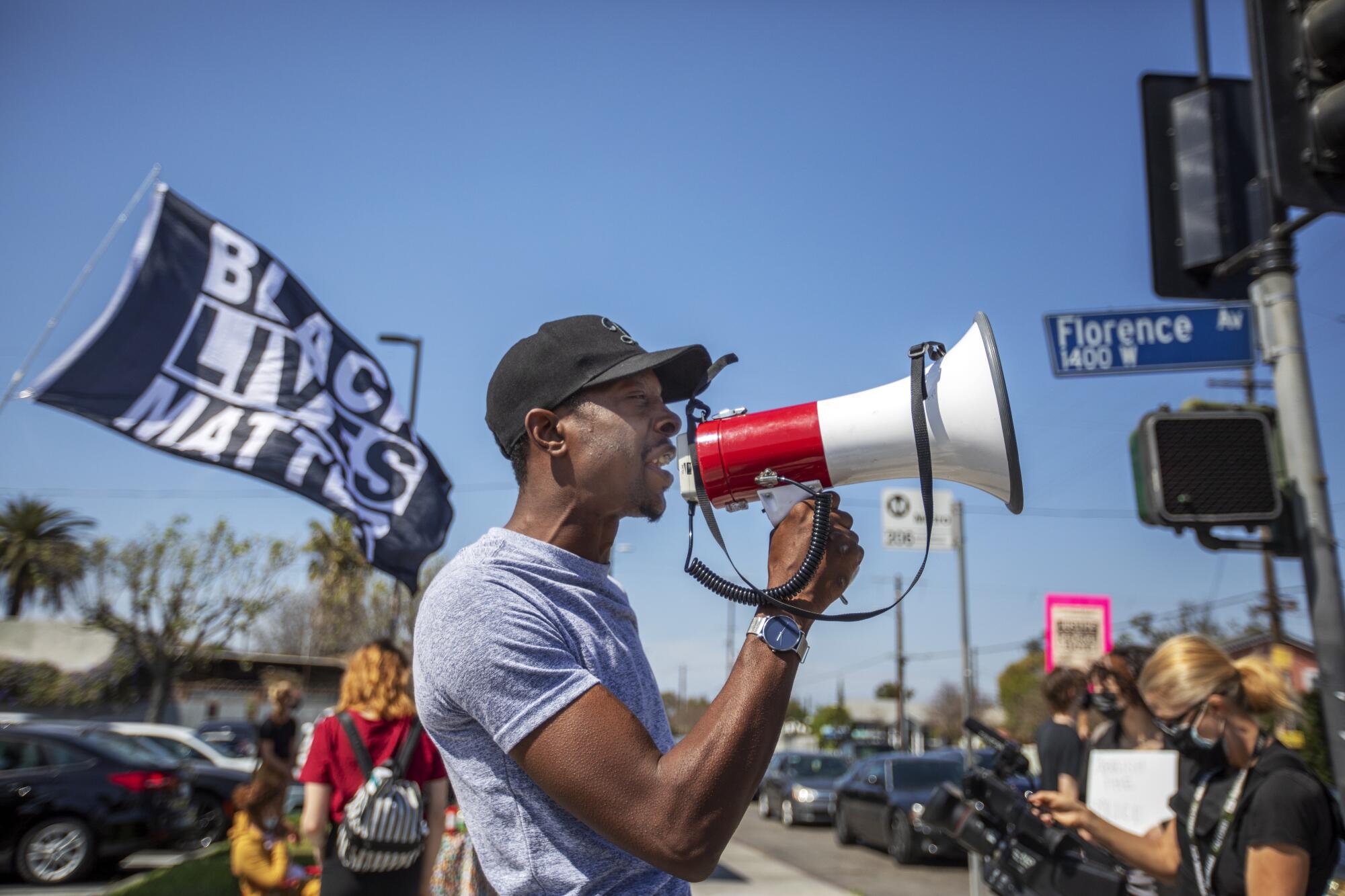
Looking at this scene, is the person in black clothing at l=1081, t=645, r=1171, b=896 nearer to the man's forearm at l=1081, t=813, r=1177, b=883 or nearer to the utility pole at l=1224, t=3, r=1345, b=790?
the man's forearm at l=1081, t=813, r=1177, b=883

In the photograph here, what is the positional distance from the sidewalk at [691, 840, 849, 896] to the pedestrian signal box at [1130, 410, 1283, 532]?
7.00 metres

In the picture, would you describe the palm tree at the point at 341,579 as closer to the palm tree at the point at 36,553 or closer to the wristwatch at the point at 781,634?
the palm tree at the point at 36,553

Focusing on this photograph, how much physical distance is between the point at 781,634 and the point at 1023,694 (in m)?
54.3

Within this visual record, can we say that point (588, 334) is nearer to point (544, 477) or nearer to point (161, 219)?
point (544, 477)

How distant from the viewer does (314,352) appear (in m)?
6.78

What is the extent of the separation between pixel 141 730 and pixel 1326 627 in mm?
13539

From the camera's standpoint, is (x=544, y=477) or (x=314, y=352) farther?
(x=314, y=352)

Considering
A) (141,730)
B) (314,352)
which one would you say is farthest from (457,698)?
(141,730)

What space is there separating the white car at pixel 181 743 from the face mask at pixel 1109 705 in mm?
10139

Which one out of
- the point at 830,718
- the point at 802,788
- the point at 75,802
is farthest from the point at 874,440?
the point at 830,718

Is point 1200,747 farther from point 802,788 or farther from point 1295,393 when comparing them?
point 802,788

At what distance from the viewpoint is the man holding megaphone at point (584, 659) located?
52.7 inches

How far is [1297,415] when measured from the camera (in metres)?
3.15

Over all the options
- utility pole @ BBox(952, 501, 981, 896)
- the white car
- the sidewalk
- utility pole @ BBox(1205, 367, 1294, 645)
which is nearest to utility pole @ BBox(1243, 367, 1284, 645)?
utility pole @ BBox(1205, 367, 1294, 645)
